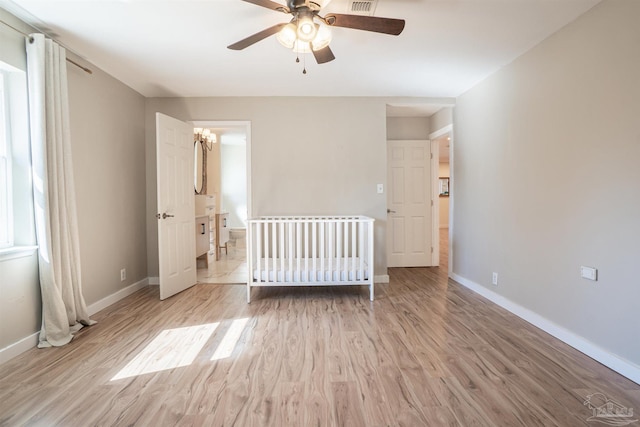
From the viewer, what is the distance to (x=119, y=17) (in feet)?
6.64

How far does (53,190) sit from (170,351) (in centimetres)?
149

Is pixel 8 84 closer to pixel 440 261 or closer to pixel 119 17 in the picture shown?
pixel 119 17

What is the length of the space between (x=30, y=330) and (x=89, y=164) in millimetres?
1457

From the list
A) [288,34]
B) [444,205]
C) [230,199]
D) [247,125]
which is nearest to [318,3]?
[288,34]

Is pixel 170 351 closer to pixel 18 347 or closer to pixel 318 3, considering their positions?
pixel 18 347

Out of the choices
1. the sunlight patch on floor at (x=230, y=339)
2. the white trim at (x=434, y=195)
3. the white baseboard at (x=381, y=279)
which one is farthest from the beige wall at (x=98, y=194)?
the white trim at (x=434, y=195)

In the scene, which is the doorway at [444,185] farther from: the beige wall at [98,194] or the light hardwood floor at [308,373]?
the beige wall at [98,194]

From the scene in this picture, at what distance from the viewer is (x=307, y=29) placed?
1.71 m

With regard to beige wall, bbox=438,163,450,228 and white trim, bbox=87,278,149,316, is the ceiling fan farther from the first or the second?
beige wall, bbox=438,163,450,228

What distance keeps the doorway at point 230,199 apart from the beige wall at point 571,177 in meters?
2.84

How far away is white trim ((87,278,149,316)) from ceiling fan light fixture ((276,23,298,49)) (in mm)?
2891

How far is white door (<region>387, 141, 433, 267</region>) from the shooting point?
444 cm
